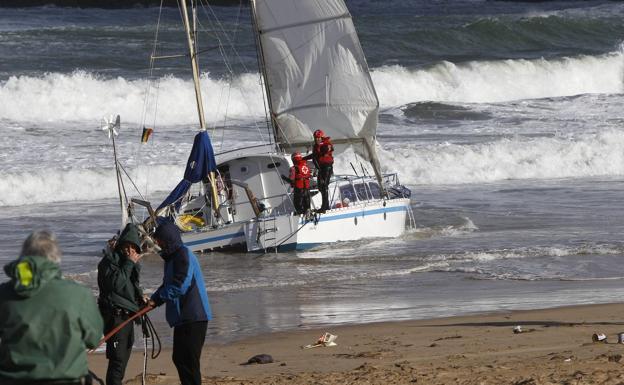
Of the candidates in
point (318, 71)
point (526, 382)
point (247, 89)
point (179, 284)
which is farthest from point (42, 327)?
point (247, 89)

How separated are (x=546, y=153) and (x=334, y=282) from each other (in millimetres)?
16112

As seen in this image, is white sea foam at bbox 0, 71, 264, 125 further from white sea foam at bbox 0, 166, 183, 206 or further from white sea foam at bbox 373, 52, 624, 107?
white sea foam at bbox 0, 166, 183, 206

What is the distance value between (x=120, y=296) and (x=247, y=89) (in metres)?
33.9

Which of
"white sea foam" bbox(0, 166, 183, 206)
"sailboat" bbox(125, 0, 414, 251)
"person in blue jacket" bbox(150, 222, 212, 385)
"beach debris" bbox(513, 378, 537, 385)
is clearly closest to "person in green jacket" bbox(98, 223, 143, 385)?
"person in blue jacket" bbox(150, 222, 212, 385)

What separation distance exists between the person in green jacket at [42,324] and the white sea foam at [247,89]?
105 feet

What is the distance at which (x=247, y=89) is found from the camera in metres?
43.3

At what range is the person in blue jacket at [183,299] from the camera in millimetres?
8930

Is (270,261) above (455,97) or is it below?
below

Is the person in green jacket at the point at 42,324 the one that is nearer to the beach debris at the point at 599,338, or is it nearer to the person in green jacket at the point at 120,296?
the person in green jacket at the point at 120,296

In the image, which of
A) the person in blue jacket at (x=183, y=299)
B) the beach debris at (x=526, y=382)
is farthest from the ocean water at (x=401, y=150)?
the beach debris at (x=526, y=382)

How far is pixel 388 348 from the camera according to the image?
38.1 ft

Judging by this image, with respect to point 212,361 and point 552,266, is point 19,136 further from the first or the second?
point 212,361

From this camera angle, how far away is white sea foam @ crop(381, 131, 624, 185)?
30.2 meters

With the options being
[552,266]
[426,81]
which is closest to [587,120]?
[426,81]
